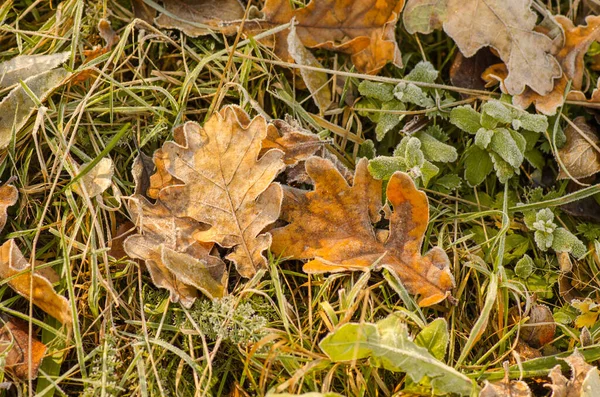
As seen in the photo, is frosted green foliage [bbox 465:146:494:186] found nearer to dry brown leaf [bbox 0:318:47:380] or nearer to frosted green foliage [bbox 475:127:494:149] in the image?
frosted green foliage [bbox 475:127:494:149]

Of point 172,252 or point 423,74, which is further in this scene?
point 423,74

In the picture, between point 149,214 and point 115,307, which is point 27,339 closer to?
point 115,307

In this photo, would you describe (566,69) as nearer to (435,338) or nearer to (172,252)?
(435,338)

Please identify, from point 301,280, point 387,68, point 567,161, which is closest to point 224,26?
point 387,68

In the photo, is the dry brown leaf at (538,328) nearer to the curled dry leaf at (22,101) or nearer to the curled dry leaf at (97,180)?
the curled dry leaf at (97,180)

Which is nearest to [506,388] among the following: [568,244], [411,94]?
[568,244]

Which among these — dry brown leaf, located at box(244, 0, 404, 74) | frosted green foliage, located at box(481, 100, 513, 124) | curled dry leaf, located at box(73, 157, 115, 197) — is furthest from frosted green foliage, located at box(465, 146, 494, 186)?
curled dry leaf, located at box(73, 157, 115, 197)
